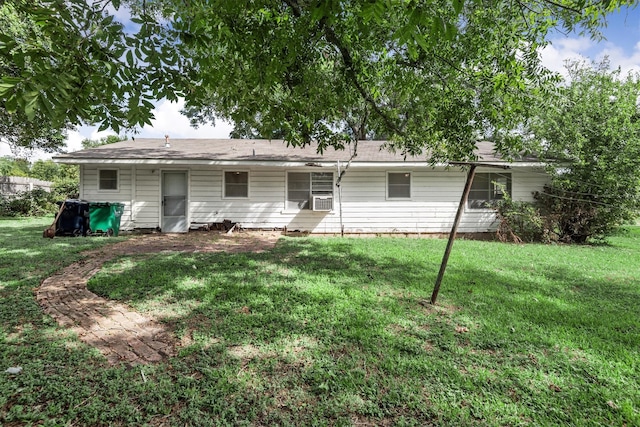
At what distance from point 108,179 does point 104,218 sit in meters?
1.69

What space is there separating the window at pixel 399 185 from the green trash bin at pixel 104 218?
8.77 metres

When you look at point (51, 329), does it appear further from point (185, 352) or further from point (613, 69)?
point (613, 69)

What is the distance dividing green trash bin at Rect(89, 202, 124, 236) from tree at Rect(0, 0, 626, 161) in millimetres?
6563

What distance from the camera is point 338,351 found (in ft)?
9.71

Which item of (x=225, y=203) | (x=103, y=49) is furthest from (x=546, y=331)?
(x=225, y=203)

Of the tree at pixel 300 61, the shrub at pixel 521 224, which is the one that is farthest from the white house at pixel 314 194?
the tree at pixel 300 61

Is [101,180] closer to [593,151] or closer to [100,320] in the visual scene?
[100,320]

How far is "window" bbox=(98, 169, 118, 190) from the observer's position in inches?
409

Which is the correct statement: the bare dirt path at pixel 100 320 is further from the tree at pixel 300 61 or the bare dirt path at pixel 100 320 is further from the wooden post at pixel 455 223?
the wooden post at pixel 455 223

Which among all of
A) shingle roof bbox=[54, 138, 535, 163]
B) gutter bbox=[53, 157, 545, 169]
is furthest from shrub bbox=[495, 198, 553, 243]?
shingle roof bbox=[54, 138, 535, 163]

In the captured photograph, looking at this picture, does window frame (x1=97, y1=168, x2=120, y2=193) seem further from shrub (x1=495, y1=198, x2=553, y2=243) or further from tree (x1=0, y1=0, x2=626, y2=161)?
shrub (x1=495, y1=198, x2=553, y2=243)

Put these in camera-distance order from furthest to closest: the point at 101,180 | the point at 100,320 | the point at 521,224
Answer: the point at 101,180
the point at 521,224
the point at 100,320

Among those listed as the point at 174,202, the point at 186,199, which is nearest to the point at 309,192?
the point at 186,199

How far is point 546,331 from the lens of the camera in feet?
11.5
